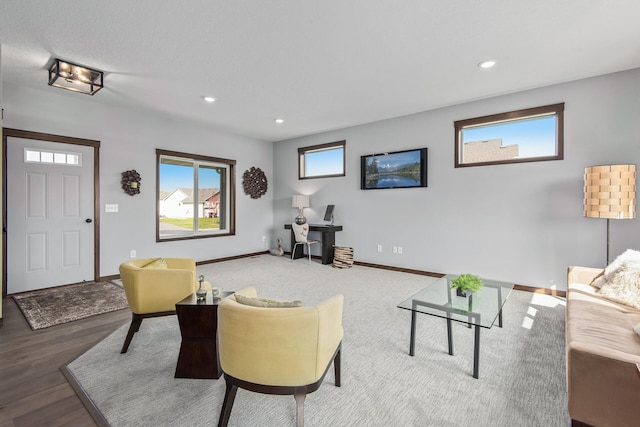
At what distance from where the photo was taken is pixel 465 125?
4.44 meters

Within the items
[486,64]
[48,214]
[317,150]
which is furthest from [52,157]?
[486,64]

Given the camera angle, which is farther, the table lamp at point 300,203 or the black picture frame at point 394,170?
the table lamp at point 300,203

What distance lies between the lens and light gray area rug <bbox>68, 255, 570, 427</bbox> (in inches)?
65.1

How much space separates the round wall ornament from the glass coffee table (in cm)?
472

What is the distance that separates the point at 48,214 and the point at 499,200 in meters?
6.18

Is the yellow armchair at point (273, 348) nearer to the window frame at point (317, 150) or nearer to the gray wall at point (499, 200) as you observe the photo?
the gray wall at point (499, 200)

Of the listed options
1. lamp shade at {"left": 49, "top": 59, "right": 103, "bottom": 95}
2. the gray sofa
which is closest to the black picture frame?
the gray sofa

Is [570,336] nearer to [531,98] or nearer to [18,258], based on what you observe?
[531,98]

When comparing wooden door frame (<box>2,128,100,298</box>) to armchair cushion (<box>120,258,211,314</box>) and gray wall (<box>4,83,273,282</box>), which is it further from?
armchair cushion (<box>120,258,211,314</box>)

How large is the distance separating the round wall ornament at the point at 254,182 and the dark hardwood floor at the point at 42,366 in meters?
3.72

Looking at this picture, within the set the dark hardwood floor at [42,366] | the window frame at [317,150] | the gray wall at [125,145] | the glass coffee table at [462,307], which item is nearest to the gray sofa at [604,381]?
the glass coffee table at [462,307]

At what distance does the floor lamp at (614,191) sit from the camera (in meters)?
2.97

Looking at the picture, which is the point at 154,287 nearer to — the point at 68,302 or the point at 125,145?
the point at 68,302

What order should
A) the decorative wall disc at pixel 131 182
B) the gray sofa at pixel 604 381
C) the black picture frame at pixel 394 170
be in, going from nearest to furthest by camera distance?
the gray sofa at pixel 604 381 < the decorative wall disc at pixel 131 182 < the black picture frame at pixel 394 170
